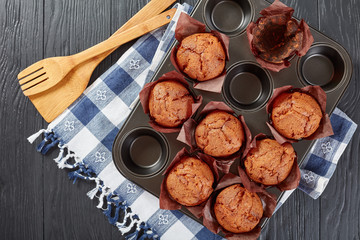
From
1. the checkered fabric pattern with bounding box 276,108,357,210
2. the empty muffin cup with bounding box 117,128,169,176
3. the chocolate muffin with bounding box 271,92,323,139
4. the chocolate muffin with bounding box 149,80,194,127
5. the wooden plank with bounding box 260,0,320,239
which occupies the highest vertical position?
the chocolate muffin with bounding box 149,80,194,127

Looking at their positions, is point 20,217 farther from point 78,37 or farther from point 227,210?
point 227,210

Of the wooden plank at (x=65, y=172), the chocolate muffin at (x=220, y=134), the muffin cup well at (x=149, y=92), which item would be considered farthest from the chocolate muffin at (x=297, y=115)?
the wooden plank at (x=65, y=172)

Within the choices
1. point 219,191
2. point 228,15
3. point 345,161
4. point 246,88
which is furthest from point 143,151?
point 345,161

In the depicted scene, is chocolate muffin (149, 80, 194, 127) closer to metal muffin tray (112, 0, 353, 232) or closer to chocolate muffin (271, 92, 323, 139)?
metal muffin tray (112, 0, 353, 232)

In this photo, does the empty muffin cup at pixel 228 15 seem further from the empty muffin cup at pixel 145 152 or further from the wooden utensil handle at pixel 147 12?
the empty muffin cup at pixel 145 152

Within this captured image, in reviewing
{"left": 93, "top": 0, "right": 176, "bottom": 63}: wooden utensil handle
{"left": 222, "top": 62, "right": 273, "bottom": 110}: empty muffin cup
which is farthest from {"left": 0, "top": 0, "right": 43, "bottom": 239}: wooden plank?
{"left": 222, "top": 62, "right": 273, "bottom": 110}: empty muffin cup

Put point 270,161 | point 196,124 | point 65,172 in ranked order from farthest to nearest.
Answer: point 65,172 < point 196,124 < point 270,161

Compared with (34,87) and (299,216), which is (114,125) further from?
(299,216)
